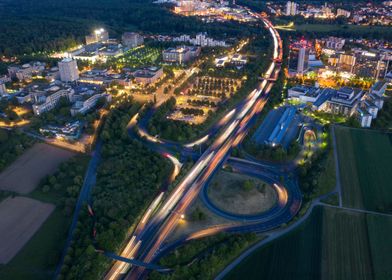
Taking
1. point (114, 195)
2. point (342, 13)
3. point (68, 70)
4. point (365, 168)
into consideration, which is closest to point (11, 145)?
point (114, 195)

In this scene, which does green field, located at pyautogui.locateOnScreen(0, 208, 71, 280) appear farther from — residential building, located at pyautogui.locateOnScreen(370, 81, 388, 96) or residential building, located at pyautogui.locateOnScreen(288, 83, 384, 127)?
residential building, located at pyautogui.locateOnScreen(370, 81, 388, 96)

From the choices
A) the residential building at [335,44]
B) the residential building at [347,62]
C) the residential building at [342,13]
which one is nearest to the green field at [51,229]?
the residential building at [347,62]

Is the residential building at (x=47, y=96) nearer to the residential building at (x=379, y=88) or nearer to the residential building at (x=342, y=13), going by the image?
the residential building at (x=379, y=88)

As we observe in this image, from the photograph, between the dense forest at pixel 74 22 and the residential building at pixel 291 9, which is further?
the residential building at pixel 291 9

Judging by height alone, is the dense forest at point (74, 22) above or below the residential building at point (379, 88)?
above

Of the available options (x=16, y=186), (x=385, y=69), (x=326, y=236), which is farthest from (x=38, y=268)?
(x=385, y=69)

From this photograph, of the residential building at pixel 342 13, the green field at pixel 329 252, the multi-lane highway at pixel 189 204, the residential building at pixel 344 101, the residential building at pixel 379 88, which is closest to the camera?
the green field at pixel 329 252

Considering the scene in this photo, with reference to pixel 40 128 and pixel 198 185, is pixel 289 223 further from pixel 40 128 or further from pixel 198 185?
pixel 40 128
